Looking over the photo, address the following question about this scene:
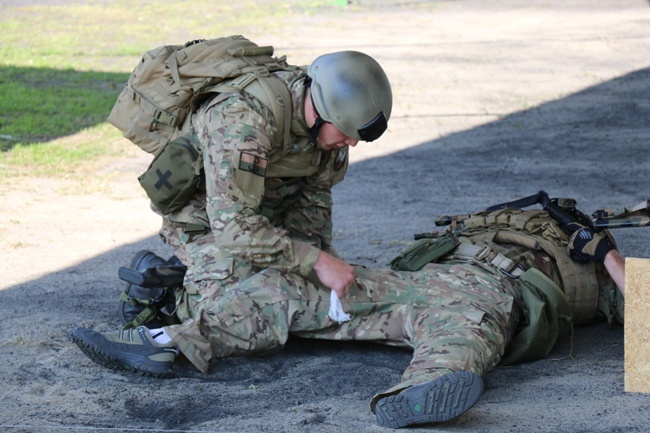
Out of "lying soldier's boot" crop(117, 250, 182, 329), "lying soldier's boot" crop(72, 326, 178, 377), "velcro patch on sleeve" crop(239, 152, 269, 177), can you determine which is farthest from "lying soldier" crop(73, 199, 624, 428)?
"velcro patch on sleeve" crop(239, 152, 269, 177)

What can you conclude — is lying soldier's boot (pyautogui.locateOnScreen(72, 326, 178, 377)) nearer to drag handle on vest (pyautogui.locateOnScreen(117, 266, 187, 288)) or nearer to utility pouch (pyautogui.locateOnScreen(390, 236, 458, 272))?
drag handle on vest (pyautogui.locateOnScreen(117, 266, 187, 288))

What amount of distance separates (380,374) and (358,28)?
14.3 m

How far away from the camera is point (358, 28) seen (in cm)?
1800

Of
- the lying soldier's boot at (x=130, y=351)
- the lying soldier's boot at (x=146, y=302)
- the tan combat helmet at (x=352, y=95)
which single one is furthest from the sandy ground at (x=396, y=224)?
the tan combat helmet at (x=352, y=95)

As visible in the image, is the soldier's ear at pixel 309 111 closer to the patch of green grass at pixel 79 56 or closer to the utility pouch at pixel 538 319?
the utility pouch at pixel 538 319

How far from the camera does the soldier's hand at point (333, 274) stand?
4.34m

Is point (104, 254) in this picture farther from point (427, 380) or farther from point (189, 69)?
point (427, 380)

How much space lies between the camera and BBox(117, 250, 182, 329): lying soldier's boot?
15.8 feet

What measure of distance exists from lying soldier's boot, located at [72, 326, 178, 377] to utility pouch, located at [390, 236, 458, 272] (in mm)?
1230

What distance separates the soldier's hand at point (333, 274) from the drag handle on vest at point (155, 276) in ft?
2.91

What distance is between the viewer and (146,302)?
4.86 m

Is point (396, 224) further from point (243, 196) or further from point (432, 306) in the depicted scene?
point (243, 196)

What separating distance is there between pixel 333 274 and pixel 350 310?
0.28 metres

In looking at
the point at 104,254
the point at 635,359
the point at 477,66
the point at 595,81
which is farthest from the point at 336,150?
the point at 477,66
